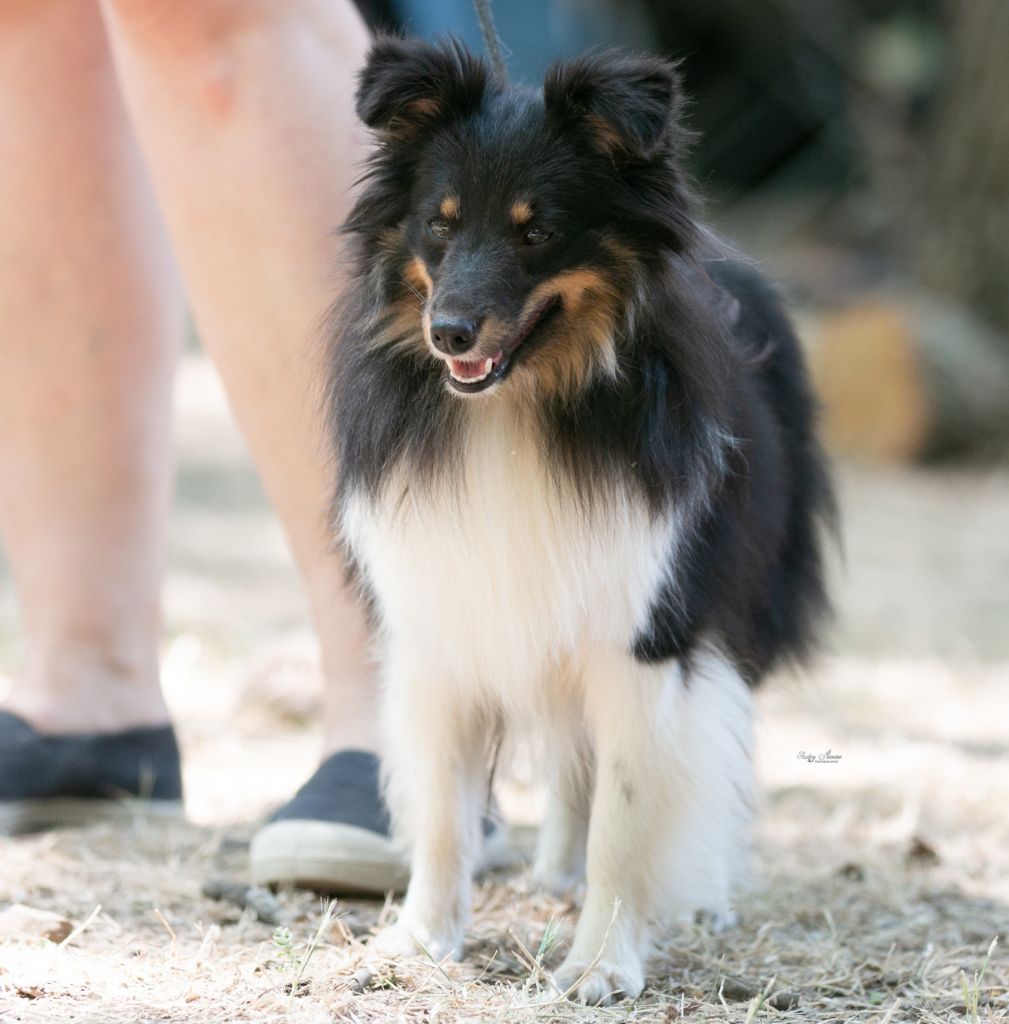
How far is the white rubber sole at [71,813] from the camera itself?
3109mm

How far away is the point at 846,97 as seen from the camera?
34.9 ft

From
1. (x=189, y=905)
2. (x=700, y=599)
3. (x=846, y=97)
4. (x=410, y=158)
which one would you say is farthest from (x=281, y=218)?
(x=846, y=97)

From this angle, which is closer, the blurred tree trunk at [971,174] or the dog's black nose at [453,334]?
the dog's black nose at [453,334]

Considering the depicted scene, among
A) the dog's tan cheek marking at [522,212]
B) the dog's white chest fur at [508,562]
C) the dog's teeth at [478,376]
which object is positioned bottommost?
the dog's white chest fur at [508,562]

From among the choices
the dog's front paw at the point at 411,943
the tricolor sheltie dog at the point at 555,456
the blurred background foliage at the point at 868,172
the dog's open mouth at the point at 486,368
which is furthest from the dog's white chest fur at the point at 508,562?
the blurred background foliage at the point at 868,172

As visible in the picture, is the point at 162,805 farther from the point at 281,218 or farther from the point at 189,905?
the point at 281,218

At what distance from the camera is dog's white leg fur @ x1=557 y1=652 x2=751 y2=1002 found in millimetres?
2455

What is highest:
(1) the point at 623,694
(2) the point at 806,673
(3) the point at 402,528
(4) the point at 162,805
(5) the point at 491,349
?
(5) the point at 491,349

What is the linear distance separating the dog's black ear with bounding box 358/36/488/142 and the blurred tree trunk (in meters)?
6.80

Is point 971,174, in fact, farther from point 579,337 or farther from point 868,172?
point 579,337

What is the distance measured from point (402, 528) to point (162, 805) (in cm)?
116

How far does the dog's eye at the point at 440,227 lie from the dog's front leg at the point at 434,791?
2.42ft

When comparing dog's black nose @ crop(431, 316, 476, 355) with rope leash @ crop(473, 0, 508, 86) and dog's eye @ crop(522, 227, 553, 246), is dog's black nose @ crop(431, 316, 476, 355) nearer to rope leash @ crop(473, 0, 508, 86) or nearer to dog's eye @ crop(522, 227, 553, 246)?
dog's eye @ crop(522, 227, 553, 246)

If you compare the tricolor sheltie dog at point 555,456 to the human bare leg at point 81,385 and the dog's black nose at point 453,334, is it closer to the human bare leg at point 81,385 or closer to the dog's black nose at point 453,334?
the dog's black nose at point 453,334
